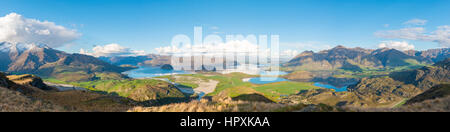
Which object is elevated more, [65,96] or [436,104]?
[436,104]
